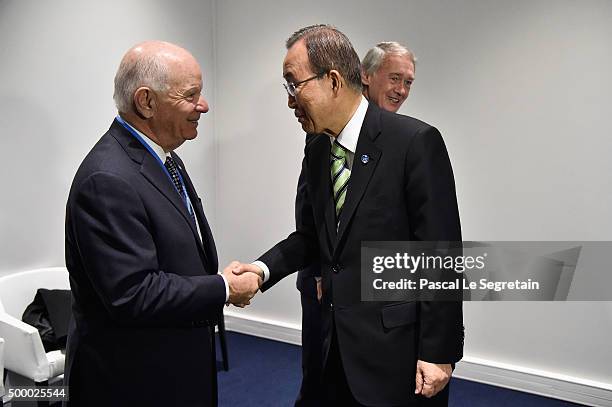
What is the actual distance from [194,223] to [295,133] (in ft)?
7.97

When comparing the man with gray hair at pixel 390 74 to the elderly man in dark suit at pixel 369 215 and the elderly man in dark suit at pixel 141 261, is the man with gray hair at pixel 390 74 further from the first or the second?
the elderly man in dark suit at pixel 141 261

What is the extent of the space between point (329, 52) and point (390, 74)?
1.35 m

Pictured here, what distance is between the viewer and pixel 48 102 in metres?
3.05

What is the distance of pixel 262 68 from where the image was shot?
4012mm

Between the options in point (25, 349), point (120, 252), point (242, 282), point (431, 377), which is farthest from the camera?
point (25, 349)

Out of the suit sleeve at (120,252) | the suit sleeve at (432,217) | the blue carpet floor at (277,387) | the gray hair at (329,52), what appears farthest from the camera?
the blue carpet floor at (277,387)

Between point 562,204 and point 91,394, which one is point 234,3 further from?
point 91,394

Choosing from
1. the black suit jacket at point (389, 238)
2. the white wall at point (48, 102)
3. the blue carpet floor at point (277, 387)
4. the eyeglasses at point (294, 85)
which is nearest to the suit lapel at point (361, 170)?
the black suit jacket at point (389, 238)

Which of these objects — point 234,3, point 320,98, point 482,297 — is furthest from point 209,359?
point 234,3

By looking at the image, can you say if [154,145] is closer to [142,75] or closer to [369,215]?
[142,75]

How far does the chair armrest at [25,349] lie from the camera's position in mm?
2412

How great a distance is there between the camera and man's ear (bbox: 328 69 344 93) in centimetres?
161

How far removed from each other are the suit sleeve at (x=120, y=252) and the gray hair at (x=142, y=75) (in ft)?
0.94

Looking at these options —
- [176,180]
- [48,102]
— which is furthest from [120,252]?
[48,102]
